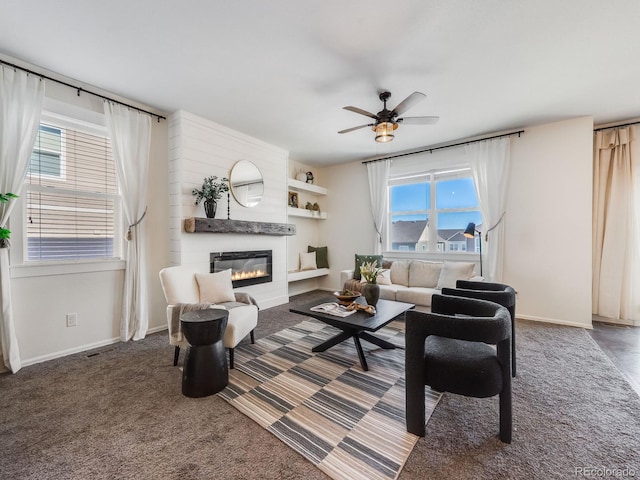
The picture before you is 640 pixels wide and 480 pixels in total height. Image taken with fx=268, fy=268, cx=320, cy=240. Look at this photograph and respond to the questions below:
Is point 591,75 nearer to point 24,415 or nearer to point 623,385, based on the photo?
point 623,385

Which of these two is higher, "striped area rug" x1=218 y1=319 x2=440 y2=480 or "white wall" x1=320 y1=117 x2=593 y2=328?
"white wall" x1=320 y1=117 x2=593 y2=328

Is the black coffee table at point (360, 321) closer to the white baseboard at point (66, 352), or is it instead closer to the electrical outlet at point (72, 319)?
the white baseboard at point (66, 352)

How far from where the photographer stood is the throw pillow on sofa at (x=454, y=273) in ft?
12.3

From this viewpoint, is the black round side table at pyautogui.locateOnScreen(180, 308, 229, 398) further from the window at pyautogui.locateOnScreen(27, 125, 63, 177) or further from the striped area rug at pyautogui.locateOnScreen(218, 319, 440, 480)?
the window at pyautogui.locateOnScreen(27, 125, 63, 177)

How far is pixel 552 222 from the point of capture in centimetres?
377

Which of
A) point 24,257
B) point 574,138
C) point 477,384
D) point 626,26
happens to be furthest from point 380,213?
point 24,257

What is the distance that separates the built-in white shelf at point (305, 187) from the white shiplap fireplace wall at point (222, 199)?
303mm

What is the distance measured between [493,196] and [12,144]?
221 inches

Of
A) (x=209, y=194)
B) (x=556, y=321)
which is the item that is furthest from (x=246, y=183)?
(x=556, y=321)

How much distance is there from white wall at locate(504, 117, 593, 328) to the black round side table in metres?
4.18

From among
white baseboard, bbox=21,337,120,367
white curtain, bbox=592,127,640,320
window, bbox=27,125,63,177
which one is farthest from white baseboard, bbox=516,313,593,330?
window, bbox=27,125,63,177

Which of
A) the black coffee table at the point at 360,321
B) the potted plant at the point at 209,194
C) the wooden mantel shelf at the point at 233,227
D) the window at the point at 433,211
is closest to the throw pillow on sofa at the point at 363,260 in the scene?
the window at the point at 433,211

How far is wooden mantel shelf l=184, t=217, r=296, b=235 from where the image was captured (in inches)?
132

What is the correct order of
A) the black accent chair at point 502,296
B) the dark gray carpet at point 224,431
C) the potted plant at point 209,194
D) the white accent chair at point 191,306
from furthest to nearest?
the potted plant at point 209,194 → the white accent chair at point 191,306 → the black accent chair at point 502,296 → the dark gray carpet at point 224,431
